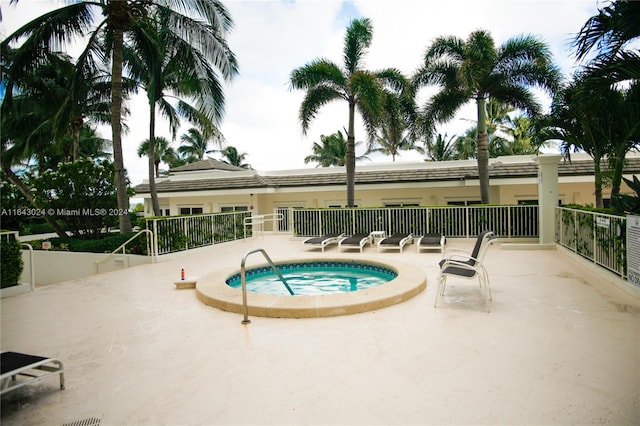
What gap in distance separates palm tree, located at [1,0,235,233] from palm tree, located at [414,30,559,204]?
8.94 meters

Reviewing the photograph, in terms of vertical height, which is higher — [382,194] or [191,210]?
[382,194]

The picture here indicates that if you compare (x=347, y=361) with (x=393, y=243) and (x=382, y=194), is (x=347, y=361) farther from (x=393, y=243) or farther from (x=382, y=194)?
(x=382, y=194)

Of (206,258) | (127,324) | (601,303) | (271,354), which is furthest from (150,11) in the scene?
(601,303)

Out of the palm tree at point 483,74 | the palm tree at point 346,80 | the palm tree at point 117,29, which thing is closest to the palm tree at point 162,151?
the palm tree at point 117,29

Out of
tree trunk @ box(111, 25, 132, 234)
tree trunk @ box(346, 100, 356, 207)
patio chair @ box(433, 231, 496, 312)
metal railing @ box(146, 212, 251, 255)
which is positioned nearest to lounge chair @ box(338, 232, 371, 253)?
tree trunk @ box(346, 100, 356, 207)

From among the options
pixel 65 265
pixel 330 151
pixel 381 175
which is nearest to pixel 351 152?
pixel 381 175

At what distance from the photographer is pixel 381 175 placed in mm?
20781

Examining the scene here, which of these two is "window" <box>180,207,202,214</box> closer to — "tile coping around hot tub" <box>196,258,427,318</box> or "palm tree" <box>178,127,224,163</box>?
"tile coping around hot tub" <box>196,258,427,318</box>

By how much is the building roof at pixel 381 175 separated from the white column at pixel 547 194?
269 inches

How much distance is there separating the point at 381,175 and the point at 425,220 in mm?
6250

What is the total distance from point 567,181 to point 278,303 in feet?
56.0

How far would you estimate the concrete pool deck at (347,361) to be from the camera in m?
3.21

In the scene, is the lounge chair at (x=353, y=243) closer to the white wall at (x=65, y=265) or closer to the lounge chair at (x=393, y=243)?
the lounge chair at (x=393, y=243)

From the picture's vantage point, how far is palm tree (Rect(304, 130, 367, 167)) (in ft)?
136
